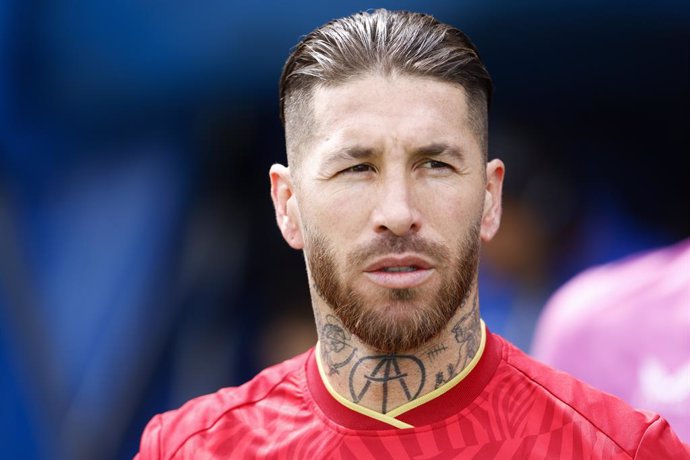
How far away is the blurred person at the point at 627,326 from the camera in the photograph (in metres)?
3.73

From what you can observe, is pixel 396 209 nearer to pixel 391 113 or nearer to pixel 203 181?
pixel 391 113

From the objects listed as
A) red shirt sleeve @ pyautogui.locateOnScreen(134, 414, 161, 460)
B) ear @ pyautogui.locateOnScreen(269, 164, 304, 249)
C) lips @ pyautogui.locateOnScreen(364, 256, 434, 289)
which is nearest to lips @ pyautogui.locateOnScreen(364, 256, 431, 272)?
lips @ pyautogui.locateOnScreen(364, 256, 434, 289)

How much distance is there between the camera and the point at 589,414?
2424mm

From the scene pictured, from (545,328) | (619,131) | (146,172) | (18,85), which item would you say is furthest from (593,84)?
(18,85)

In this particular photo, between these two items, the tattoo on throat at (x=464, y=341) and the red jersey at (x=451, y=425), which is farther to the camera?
the tattoo on throat at (x=464, y=341)

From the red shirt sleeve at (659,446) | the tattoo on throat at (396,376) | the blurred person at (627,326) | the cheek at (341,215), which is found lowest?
the blurred person at (627,326)

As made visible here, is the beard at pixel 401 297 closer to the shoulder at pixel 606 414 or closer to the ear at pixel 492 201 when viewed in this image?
the ear at pixel 492 201

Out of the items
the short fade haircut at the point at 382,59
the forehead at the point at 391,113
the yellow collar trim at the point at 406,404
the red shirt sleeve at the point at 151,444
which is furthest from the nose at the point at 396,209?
the red shirt sleeve at the point at 151,444

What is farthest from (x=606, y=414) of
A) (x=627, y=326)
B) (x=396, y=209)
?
(x=627, y=326)

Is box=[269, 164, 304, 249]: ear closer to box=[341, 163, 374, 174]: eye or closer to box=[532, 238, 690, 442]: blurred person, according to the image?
box=[341, 163, 374, 174]: eye

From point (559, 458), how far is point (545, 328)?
5.46 ft

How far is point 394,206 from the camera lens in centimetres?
228

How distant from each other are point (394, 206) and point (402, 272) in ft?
0.57

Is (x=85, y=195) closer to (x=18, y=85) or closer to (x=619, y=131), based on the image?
(x=18, y=85)
